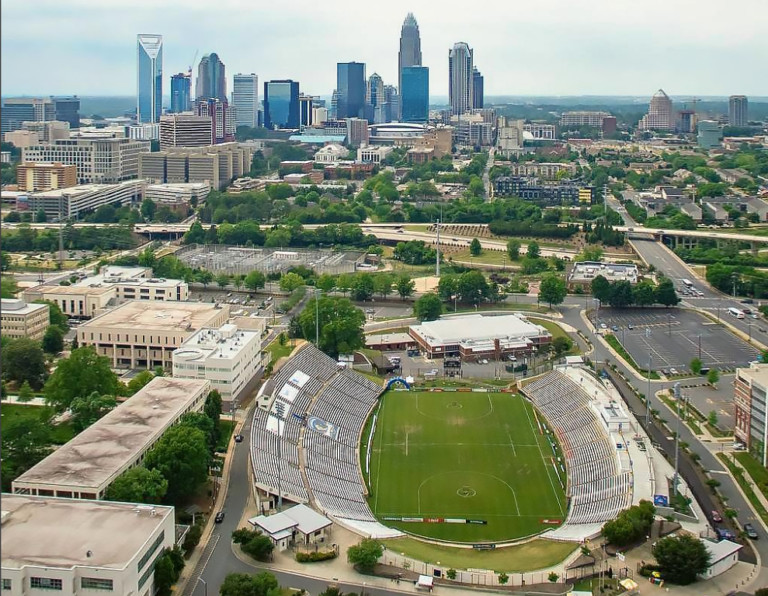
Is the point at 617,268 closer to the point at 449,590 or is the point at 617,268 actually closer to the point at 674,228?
the point at 674,228

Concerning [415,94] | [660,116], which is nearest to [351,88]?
[415,94]

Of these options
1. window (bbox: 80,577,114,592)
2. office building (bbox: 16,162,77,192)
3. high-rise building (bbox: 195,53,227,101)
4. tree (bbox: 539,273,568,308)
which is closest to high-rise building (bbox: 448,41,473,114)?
high-rise building (bbox: 195,53,227,101)

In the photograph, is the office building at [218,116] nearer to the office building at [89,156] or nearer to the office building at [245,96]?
the office building at [89,156]

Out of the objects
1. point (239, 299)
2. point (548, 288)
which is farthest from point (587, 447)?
point (239, 299)

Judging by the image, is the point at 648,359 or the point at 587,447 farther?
the point at 648,359

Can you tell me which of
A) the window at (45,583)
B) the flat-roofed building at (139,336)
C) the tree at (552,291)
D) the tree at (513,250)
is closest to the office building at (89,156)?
the tree at (513,250)

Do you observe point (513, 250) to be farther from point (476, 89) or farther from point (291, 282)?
point (476, 89)
